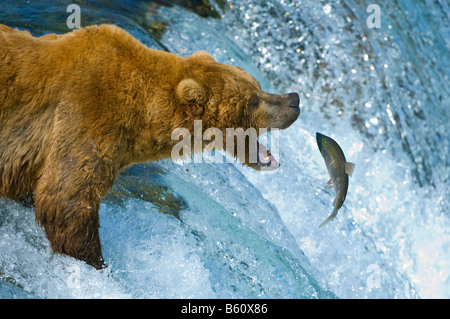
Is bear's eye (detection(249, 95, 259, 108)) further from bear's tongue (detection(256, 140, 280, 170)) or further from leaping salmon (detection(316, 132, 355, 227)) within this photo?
leaping salmon (detection(316, 132, 355, 227))

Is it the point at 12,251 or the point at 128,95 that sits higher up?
the point at 128,95

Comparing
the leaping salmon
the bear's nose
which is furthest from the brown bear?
the leaping salmon

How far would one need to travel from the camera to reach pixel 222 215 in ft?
15.3

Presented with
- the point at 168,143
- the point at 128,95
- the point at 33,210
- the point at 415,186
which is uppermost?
the point at 128,95

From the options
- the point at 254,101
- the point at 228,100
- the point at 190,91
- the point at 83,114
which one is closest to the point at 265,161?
the point at 254,101

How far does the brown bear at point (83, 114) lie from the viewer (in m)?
3.34

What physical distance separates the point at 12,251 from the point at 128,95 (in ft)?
3.76

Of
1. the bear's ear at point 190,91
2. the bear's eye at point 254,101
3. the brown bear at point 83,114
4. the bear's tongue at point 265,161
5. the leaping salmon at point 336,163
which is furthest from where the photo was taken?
the bear's tongue at point 265,161

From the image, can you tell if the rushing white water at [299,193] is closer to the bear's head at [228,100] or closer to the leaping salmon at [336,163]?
the bear's head at [228,100]

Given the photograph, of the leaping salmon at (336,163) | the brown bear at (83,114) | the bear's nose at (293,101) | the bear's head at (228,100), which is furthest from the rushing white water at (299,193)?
the bear's nose at (293,101)

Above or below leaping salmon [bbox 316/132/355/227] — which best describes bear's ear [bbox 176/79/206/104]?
above

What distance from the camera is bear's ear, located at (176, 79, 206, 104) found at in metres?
3.52
